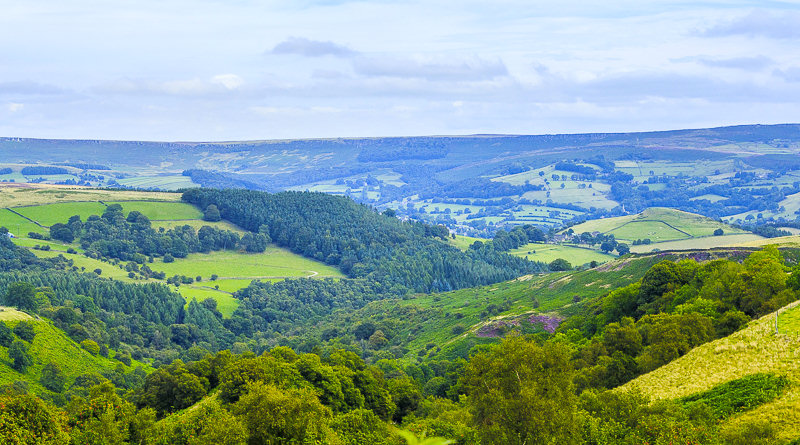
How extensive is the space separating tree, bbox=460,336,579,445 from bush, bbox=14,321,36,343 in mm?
85461

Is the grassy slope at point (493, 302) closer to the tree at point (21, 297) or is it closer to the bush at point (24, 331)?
the bush at point (24, 331)

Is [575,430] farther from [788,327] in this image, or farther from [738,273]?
[738,273]

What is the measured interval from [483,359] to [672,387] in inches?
663

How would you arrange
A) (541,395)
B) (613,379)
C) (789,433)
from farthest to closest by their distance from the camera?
(613,379) → (541,395) → (789,433)

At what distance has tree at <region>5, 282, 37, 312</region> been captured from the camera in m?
128

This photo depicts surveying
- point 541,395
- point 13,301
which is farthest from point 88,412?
point 13,301

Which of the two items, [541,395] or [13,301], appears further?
[13,301]

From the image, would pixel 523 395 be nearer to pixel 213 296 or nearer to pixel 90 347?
pixel 90 347

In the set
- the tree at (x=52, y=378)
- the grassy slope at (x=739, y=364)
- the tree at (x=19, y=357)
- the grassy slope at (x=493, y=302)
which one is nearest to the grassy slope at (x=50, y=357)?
the tree at (x=19, y=357)

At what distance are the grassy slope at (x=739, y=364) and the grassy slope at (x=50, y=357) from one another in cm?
8030

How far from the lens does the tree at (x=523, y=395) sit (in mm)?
41531

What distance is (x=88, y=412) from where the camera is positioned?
198 ft

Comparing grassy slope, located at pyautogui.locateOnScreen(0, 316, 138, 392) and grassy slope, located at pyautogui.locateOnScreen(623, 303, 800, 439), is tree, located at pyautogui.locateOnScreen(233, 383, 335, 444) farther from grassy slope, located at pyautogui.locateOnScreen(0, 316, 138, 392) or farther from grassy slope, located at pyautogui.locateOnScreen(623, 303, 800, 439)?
grassy slope, located at pyautogui.locateOnScreen(0, 316, 138, 392)

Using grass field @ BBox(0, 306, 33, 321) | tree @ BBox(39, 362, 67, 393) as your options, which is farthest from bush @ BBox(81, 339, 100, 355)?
tree @ BBox(39, 362, 67, 393)
